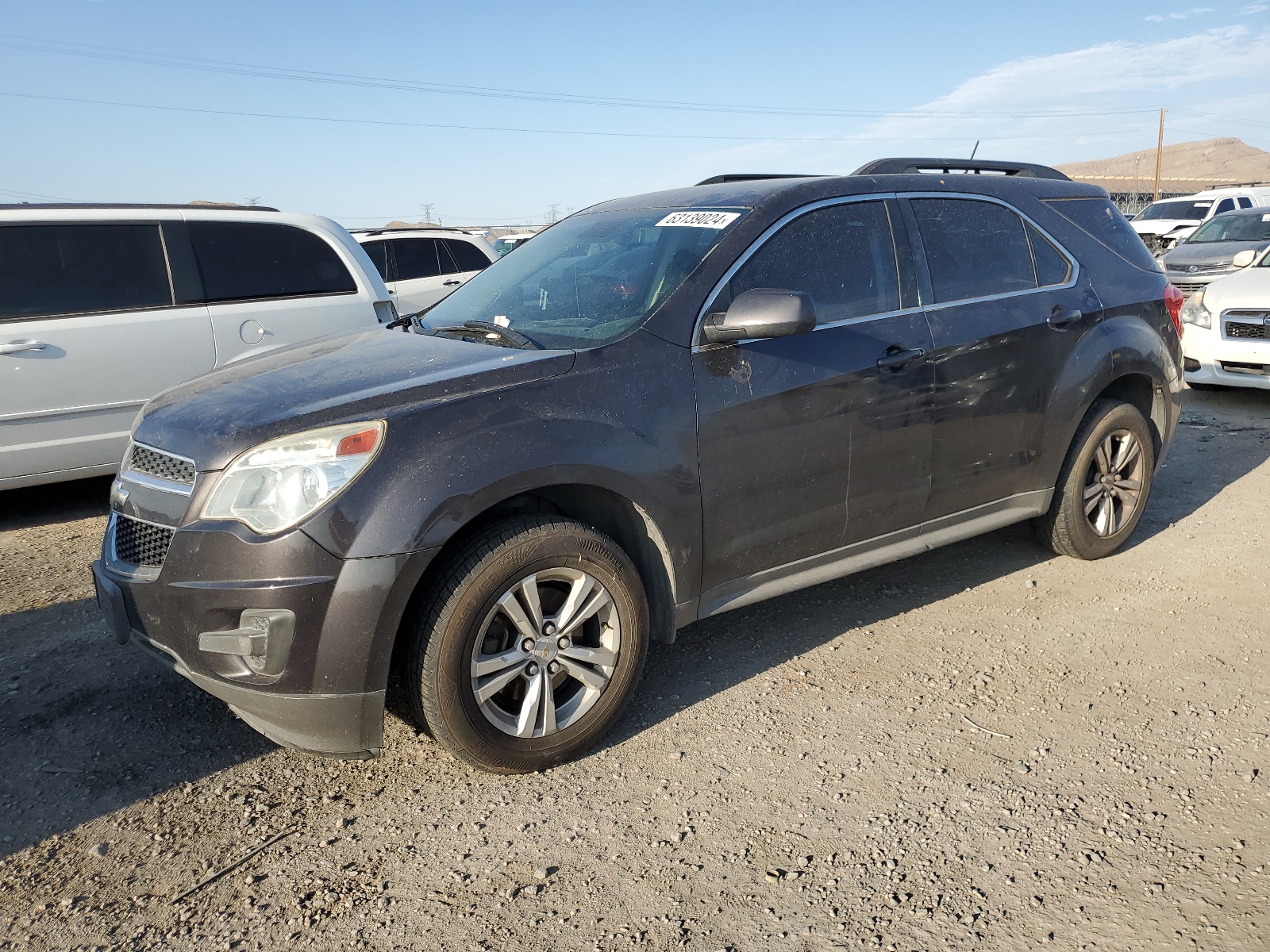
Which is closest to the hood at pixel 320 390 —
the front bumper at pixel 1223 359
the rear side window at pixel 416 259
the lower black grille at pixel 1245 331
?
the front bumper at pixel 1223 359

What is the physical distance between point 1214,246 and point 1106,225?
11.6 metres

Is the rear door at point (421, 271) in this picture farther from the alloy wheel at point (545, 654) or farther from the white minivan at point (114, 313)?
the alloy wheel at point (545, 654)

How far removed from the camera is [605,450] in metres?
3.03

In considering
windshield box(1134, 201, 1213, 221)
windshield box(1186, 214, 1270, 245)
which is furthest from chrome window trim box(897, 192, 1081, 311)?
windshield box(1134, 201, 1213, 221)

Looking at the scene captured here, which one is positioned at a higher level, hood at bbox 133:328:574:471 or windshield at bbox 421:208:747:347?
windshield at bbox 421:208:747:347

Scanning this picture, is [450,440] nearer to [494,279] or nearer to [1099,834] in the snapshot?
[494,279]

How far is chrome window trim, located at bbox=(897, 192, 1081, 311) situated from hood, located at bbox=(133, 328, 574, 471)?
1.78 m

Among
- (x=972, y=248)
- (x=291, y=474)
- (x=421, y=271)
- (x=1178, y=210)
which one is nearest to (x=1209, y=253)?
(x=1178, y=210)

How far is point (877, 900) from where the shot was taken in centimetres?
247

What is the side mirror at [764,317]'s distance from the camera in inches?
125

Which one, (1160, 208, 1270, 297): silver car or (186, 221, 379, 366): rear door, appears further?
(1160, 208, 1270, 297): silver car

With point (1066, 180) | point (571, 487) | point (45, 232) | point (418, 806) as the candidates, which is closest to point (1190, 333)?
point (1066, 180)

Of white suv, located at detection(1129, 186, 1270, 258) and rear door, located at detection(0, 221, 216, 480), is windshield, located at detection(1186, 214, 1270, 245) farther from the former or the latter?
rear door, located at detection(0, 221, 216, 480)

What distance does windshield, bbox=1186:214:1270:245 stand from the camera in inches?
565
